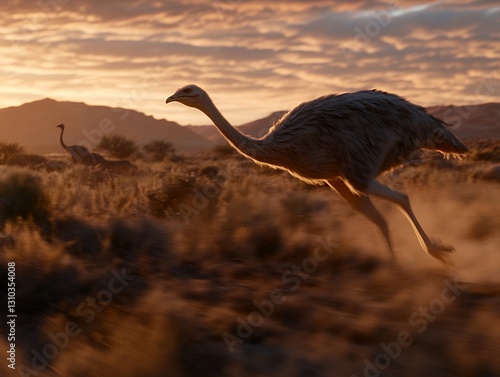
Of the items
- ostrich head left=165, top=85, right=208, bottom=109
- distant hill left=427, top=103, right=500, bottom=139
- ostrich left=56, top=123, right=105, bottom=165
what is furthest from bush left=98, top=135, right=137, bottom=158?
distant hill left=427, top=103, right=500, bottom=139

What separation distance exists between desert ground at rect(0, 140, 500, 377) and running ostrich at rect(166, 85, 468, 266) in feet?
3.50

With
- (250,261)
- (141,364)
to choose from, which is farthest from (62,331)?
(250,261)

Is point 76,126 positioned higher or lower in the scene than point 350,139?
higher

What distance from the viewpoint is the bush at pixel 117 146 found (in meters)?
45.6

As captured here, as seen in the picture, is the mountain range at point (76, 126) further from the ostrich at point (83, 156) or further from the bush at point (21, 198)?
the bush at point (21, 198)

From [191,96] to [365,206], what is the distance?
8.61 feet

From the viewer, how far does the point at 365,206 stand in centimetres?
859

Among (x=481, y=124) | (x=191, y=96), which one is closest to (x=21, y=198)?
(x=191, y=96)

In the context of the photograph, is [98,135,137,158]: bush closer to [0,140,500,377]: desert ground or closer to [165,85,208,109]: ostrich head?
[0,140,500,377]: desert ground

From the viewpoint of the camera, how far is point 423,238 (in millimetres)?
7543

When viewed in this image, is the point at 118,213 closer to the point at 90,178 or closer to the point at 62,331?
the point at 62,331

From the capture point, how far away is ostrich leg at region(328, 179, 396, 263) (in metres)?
8.35

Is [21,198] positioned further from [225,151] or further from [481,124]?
[481,124]

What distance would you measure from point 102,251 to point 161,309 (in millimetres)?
3910
